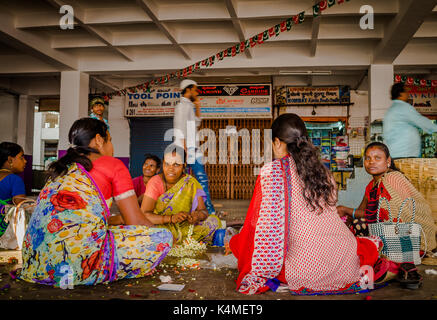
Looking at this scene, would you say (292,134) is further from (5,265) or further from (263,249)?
(5,265)

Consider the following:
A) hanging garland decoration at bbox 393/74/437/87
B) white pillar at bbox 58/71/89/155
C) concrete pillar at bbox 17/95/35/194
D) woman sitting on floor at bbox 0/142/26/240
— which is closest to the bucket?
woman sitting on floor at bbox 0/142/26/240

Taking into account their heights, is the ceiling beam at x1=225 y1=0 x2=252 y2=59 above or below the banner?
above

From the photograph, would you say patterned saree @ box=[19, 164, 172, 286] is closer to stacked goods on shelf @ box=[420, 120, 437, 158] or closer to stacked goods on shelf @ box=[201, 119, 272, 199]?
stacked goods on shelf @ box=[201, 119, 272, 199]

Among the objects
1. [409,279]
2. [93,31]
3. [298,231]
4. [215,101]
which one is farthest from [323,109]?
[298,231]

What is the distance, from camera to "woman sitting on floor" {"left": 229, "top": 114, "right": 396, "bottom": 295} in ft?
6.51

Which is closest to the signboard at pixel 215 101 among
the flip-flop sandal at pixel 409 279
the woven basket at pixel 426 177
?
the woven basket at pixel 426 177

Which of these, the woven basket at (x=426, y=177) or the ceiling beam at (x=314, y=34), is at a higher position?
the ceiling beam at (x=314, y=34)

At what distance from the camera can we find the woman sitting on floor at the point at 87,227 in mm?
2039

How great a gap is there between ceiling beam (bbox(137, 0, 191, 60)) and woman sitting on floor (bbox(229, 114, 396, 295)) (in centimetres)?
475

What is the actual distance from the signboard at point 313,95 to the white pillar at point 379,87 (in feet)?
8.06

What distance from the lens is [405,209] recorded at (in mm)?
2965

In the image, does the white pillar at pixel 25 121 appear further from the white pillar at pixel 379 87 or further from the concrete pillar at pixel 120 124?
the white pillar at pixel 379 87

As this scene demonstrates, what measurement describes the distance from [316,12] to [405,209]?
11.7 feet
